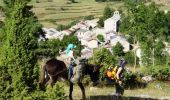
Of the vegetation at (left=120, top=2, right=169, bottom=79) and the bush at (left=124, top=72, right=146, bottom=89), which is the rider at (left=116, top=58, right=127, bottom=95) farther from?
the vegetation at (left=120, top=2, right=169, bottom=79)

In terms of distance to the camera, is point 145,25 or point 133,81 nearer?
point 133,81

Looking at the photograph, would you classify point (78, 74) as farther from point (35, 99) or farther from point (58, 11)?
point (58, 11)

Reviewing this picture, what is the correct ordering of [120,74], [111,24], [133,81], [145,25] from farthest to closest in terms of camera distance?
1. [111,24]
2. [145,25]
3. [133,81]
4. [120,74]

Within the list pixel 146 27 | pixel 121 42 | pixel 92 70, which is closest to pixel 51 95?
pixel 92 70

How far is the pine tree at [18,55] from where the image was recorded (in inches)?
412

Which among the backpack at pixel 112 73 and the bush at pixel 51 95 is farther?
the backpack at pixel 112 73

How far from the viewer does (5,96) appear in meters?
10.4

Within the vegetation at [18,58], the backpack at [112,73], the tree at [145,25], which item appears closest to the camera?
the vegetation at [18,58]

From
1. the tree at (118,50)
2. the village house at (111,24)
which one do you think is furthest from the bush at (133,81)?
the village house at (111,24)

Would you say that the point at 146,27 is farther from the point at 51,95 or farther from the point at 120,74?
the point at 51,95

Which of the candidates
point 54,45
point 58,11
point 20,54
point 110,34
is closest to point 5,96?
point 20,54

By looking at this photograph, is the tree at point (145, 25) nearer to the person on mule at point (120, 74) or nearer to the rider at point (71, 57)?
the person on mule at point (120, 74)

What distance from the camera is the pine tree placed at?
10.5m

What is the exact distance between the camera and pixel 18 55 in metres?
10.5
